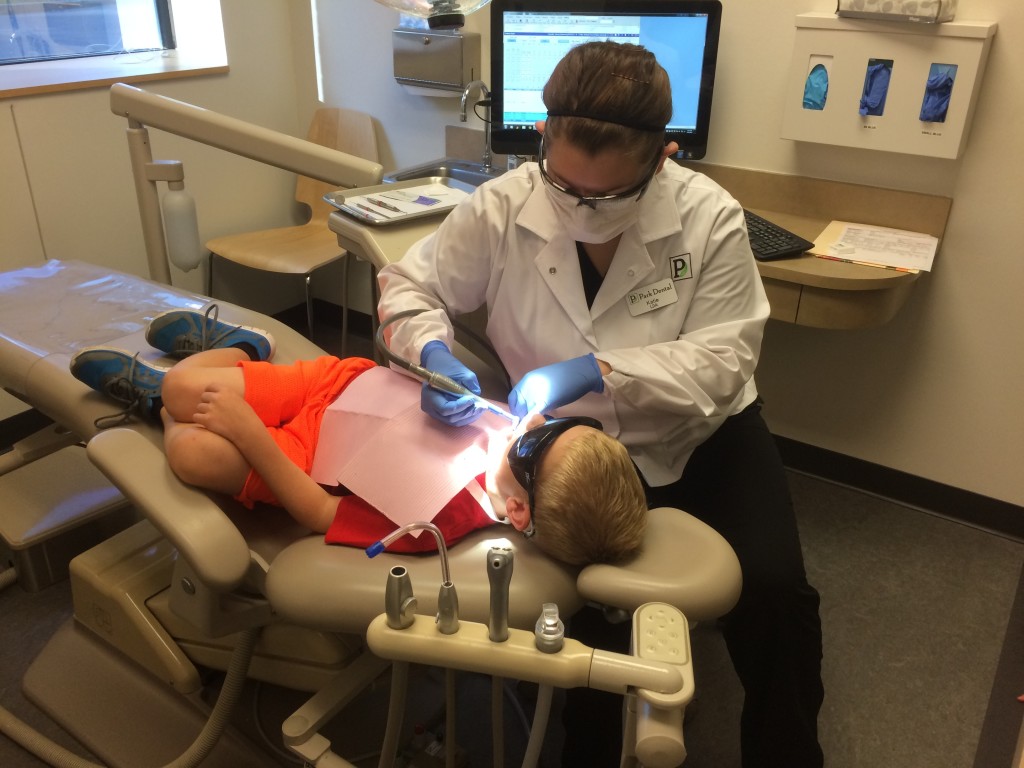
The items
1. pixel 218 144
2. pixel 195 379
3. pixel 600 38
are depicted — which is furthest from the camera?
pixel 600 38

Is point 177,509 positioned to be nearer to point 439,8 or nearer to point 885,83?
point 439,8

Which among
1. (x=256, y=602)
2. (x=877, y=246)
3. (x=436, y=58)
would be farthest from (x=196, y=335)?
(x=877, y=246)

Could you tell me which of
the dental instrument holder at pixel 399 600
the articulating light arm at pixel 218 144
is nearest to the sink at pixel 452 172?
the articulating light arm at pixel 218 144

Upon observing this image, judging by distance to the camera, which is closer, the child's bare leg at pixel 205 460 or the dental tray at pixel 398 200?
the child's bare leg at pixel 205 460

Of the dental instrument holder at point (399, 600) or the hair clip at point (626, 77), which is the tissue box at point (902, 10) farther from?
the dental instrument holder at point (399, 600)

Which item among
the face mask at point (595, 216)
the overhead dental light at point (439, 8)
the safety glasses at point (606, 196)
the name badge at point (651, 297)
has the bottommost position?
the name badge at point (651, 297)

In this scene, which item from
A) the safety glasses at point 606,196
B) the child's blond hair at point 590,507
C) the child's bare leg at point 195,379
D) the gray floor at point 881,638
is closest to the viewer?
the child's blond hair at point 590,507

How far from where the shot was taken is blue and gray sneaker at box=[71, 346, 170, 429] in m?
1.44

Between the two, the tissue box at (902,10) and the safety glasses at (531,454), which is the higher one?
the tissue box at (902,10)

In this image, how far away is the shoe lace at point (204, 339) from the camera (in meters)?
1.61

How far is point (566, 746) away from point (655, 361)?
695mm

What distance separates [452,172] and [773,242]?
1.03 meters

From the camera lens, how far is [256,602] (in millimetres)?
1279

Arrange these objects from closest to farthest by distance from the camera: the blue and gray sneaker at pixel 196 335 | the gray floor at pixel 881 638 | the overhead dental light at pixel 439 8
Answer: the blue and gray sneaker at pixel 196 335 → the gray floor at pixel 881 638 → the overhead dental light at pixel 439 8
